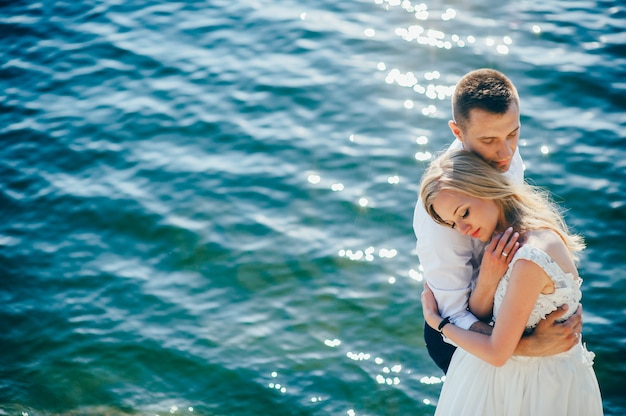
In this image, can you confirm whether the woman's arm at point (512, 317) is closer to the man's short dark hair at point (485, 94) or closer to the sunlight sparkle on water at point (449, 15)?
the man's short dark hair at point (485, 94)

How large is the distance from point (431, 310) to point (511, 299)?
1.93 ft

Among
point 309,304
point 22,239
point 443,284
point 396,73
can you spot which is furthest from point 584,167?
point 22,239

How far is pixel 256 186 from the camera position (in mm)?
8062

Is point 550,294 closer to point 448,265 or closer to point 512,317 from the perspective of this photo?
point 512,317

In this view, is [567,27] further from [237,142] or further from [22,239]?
[22,239]

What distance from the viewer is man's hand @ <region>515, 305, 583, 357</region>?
11.9 ft

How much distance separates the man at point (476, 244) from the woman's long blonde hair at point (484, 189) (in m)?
0.16

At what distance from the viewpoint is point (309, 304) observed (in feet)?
22.6

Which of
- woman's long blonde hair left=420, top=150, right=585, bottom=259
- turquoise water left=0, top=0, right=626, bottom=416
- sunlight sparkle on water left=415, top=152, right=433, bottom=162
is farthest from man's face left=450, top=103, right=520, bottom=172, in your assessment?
sunlight sparkle on water left=415, top=152, right=433, bottom=162

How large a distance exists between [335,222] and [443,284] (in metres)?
3.77

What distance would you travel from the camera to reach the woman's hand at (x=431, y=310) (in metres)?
3.91

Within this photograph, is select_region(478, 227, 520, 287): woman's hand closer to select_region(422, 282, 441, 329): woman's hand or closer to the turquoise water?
select_region(422, 282, 441, 329): woman's hand

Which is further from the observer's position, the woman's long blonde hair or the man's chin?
the man's chin

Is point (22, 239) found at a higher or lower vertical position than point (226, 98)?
lower
